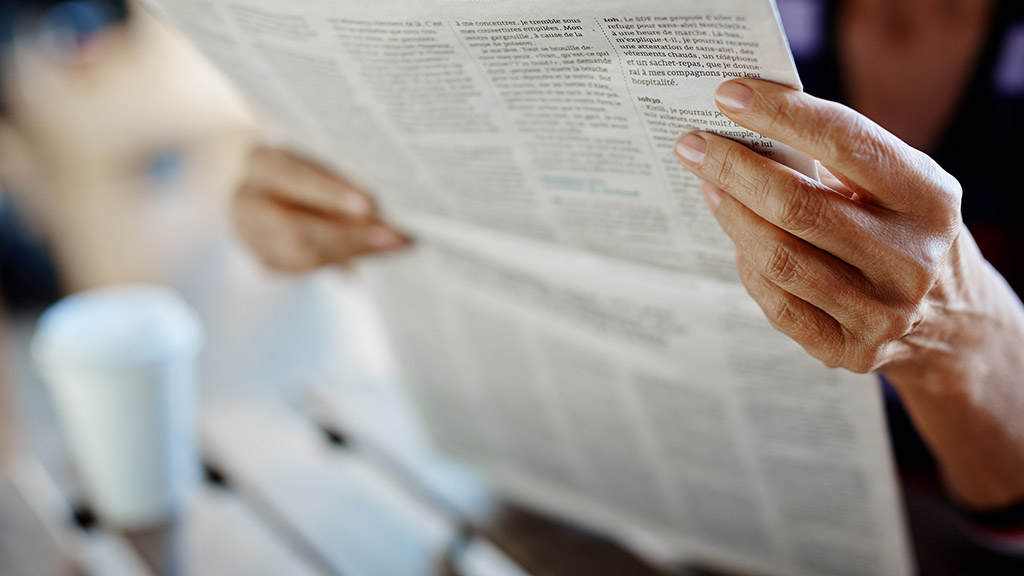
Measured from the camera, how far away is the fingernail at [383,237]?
0.60 meters

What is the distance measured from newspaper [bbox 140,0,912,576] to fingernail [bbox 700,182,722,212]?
0.05ft

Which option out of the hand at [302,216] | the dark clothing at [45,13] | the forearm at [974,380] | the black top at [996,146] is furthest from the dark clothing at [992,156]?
the dark clothing at [45,13]

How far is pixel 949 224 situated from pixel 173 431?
1.88 ft

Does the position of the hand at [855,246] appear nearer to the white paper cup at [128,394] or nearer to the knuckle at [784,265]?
the knuckle at [784,265]

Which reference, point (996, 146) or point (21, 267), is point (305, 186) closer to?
point (996, 146)

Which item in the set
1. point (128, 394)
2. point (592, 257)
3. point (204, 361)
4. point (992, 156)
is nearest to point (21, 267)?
point (204, 361)

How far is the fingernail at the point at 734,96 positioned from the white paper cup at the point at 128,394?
47cm

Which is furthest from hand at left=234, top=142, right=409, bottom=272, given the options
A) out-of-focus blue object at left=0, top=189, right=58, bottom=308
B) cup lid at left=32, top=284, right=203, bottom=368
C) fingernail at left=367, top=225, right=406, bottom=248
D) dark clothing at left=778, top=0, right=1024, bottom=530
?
out-of-focus blue object at left=0, top=189, right=58, bottom=308

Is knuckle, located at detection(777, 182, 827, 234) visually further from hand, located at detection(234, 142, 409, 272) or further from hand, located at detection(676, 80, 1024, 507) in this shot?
hand, located at detection(234, 142, 409, 272)

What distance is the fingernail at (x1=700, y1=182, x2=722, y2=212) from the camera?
0.35m

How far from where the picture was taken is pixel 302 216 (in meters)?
0.64

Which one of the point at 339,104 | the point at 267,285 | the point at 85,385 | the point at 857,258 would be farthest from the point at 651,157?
the point at 267,285

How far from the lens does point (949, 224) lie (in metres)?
0.32

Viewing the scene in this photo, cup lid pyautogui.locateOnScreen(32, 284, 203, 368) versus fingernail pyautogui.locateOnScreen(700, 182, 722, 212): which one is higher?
fingernail pyautogui.locateOnScreen(700, 182, 722, 212)
